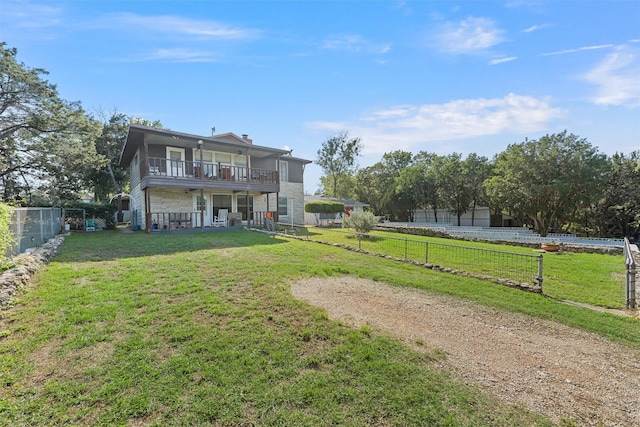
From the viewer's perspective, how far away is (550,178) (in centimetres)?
2055

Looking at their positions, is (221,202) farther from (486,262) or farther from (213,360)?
(213,360)

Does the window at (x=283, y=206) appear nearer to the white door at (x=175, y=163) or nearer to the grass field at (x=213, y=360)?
the white door at (x=175, y=163)

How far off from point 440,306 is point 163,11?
35.4 feet

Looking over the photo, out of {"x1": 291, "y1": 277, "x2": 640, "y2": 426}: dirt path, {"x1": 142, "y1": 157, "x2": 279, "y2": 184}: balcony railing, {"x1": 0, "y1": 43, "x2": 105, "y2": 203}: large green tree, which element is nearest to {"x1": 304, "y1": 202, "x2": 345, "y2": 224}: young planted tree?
{"x1": 142, "y1": 157, "x2": 279, "y2": 184}: balcony railing

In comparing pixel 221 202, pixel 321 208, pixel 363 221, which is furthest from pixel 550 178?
pixel 221 202

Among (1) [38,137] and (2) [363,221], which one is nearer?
(2) [363,221]

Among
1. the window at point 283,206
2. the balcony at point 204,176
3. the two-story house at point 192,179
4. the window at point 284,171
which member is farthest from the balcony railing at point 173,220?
the window at point 284,171

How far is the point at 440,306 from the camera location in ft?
17.0

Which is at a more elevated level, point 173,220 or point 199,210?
point 199,210

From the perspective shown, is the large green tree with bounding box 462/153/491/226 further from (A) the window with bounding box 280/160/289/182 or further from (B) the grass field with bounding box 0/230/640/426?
(B) the grass field with bounding box 0/230/640/426

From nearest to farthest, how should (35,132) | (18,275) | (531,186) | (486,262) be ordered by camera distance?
1. (18,275)
2. (486,262)
3. (35,132)
4. (531,186)

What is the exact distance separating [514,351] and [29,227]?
1215 cm

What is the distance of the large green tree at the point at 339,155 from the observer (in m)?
41.6

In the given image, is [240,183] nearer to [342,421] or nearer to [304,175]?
[304,175]
